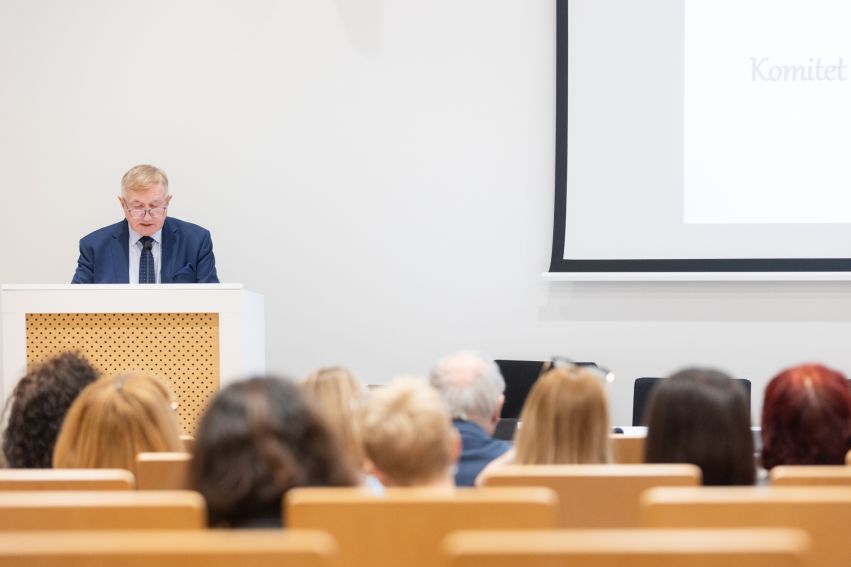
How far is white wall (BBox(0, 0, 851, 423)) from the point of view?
532 cm

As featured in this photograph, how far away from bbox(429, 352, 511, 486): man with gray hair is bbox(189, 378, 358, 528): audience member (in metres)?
1.05

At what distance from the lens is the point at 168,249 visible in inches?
175

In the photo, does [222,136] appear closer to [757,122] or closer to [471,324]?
A: [471,324]

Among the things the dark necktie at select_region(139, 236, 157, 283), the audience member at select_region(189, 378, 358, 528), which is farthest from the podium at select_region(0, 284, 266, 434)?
the audience member at select_region(189, 378, 358, 528)

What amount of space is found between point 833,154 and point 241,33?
326 cm

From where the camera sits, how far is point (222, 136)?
18.0 ft

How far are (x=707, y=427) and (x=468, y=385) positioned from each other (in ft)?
2.48

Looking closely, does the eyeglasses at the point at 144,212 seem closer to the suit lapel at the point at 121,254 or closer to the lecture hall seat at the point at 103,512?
the suit lapel at the point at 121,254

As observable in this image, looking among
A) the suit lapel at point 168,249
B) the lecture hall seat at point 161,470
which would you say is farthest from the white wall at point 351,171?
the lecture hall seat at point 161,470

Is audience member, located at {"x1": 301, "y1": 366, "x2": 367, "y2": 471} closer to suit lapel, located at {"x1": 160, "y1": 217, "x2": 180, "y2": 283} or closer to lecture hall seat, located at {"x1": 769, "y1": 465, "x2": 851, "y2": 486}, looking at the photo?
lecture hall seat, located at {"x1": 769, "y1": 465, "x2": 851, "y2": 486}

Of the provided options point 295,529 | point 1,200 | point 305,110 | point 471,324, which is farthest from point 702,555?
point 1,200

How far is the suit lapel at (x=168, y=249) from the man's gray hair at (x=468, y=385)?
1.96 m

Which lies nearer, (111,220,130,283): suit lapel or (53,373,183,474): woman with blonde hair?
(53,373,183,474): woman with blonde hair

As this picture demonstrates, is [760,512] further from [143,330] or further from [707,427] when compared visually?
[143,330]
